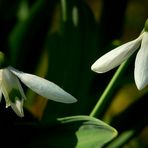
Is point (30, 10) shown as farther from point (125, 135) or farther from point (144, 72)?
point (144, 72)

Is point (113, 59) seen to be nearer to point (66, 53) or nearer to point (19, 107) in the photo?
point (19, 107)

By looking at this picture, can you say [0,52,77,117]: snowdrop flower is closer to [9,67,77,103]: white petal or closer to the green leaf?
[9,67,77,103]: white petal

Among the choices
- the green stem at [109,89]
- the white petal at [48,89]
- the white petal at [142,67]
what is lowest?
the green stem at [109,89]

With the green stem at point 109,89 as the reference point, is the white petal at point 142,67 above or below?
above

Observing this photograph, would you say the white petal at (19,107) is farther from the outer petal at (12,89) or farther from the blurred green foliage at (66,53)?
the blurred green foliage at (66,53)

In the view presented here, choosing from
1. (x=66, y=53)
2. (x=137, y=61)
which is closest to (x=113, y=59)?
(x=137, y=61)

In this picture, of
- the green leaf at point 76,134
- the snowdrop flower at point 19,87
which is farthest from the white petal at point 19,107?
the green leaf at point 76,134

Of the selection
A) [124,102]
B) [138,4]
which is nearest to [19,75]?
[124,102]
